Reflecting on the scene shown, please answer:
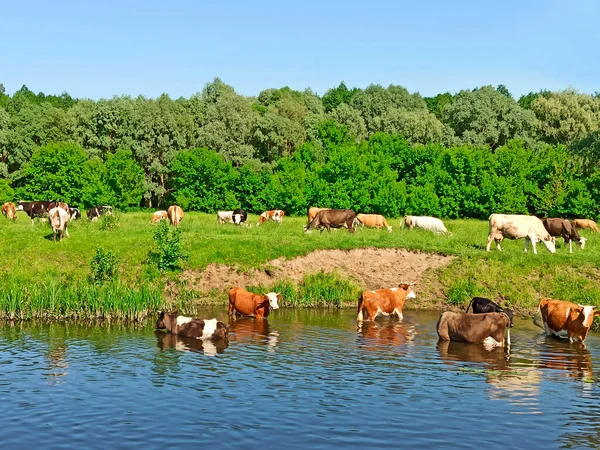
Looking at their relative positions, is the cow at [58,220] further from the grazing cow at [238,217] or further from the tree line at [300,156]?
the tree line at [300,156]

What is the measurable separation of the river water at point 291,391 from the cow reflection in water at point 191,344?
10 centimetres

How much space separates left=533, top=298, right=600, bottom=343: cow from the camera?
22520mm

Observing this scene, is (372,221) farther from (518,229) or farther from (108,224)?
(108,224)

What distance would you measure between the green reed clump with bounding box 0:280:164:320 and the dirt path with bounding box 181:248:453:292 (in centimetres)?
596

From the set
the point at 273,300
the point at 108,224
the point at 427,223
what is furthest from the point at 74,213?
the point at 273,300

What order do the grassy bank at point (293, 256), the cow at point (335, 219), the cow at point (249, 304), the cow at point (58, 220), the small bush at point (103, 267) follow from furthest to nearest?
the cow at point (335, 219) < the cow at point (58, 220) < the small bush at point (103, 267) < the grassy bank at point (293, 256) < the cow at point (249, 304)

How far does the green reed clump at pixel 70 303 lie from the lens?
81.1 feet

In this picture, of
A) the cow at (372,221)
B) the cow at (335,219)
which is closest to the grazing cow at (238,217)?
the cow at (372,221)

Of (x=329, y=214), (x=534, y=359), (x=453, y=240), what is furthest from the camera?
(x=329, y=214)

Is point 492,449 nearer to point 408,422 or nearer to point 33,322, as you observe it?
point 408,422

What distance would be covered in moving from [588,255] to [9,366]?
2685 centimetres

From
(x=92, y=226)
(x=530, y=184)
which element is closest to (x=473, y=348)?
(x=92, y=226)

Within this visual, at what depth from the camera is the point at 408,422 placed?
1395cm

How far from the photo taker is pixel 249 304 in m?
26.5
